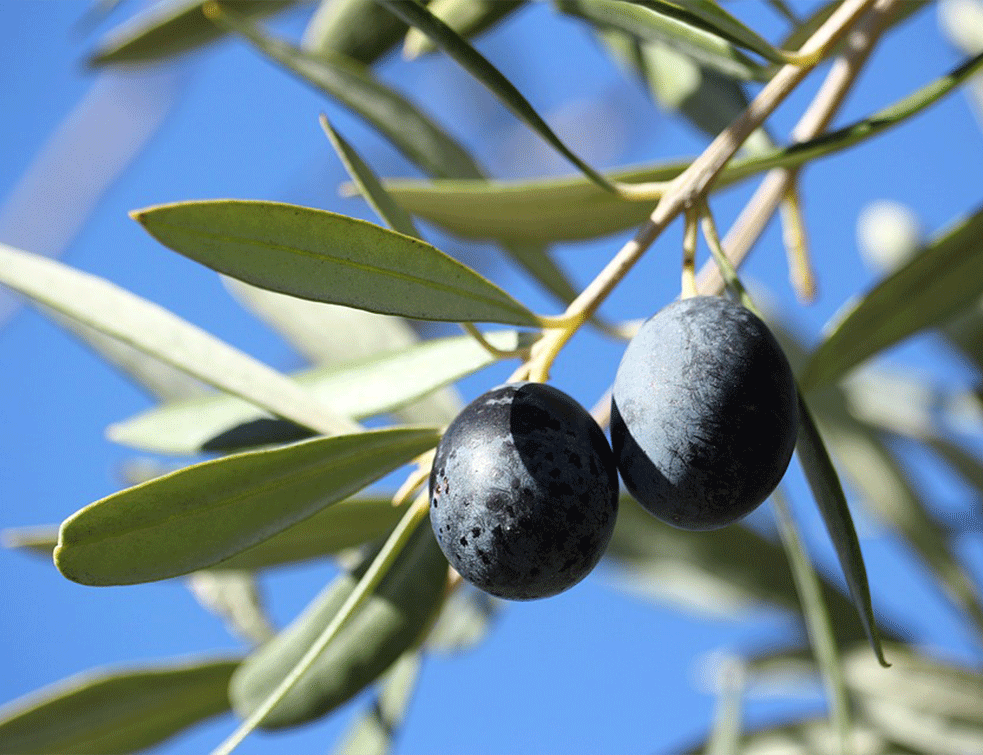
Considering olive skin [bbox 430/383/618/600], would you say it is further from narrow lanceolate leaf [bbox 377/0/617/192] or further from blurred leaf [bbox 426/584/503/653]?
blurred leaf [bbox 426/584/503/653]

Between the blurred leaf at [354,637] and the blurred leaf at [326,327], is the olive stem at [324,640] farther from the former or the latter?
the blurred leaf at [326,327]

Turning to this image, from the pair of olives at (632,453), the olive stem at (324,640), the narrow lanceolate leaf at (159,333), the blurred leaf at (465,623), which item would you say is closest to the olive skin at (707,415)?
the pair of olives at (632,453)

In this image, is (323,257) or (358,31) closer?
(323,257)

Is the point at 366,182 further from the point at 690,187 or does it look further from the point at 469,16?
the point at 469,16

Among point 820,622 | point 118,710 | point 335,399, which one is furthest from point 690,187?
point 118,710

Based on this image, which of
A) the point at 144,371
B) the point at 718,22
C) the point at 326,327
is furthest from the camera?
the point at 326,327
